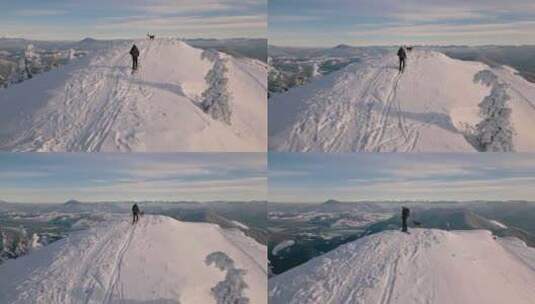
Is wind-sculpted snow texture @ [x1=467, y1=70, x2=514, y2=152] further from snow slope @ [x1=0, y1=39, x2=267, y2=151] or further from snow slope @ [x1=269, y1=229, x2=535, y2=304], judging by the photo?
snow slope @ [x1=0, y1=39, x2=267, y2=151]

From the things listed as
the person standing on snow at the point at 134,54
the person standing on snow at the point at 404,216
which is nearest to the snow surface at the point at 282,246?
the person standing on snow at the point at 404,216

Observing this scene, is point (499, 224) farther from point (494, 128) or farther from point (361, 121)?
point (361, 121)

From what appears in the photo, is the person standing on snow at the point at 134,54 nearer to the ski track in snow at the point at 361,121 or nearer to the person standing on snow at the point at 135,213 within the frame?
the person standing on snow at the point at 135,213

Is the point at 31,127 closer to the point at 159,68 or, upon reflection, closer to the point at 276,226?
the point at 159,68

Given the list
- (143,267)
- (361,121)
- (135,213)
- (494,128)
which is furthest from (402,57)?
(143,267)

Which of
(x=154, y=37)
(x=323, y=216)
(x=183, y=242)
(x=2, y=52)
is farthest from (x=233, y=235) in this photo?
(x=2, y=52)

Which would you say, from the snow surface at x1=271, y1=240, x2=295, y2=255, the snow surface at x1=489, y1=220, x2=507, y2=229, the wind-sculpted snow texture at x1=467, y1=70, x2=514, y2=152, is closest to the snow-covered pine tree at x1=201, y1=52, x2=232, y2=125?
the snow surface at x1=271, y1=240, x2=295, y2=255
